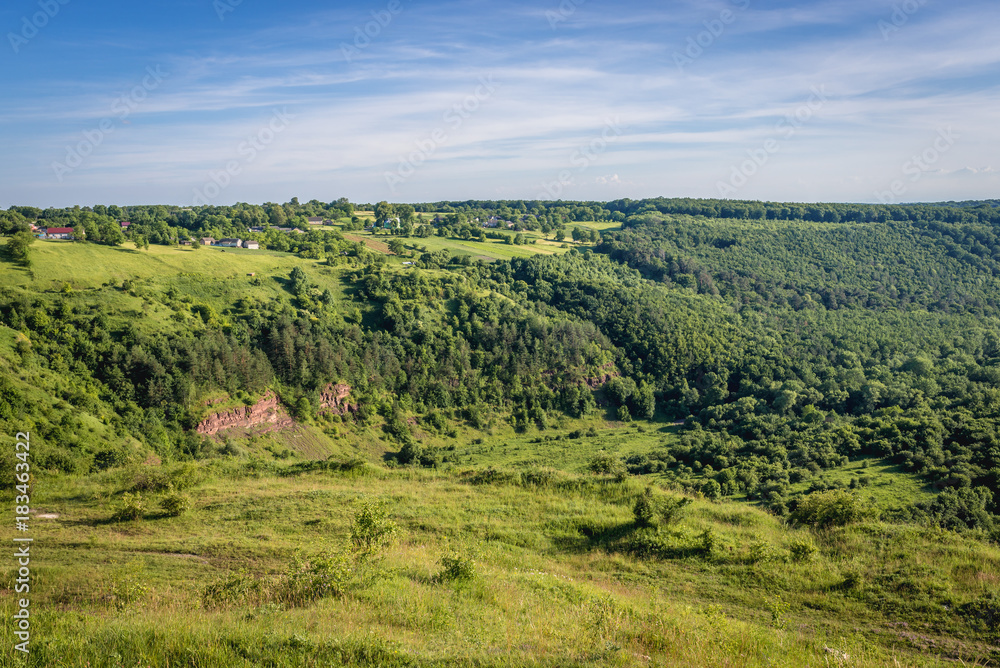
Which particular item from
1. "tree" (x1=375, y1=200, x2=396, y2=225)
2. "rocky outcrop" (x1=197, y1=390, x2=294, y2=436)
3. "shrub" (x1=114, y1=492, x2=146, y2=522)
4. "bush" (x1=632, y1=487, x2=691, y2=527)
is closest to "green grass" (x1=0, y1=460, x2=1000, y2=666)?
"shrub" (x1=114, y1=492, x2=146, y2=522)

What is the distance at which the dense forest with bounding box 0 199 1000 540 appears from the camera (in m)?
42.8

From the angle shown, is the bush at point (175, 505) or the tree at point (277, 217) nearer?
the bush at point (175, 505)

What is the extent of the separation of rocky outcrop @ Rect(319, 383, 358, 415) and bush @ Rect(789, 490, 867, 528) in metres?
48.5

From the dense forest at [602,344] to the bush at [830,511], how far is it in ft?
16.2

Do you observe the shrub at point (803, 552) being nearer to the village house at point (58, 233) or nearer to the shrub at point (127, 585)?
the shrub at point (127, 585)

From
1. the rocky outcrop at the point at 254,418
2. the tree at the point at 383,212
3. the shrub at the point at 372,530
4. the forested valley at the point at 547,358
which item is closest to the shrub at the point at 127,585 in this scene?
the shrub at the point at 372,530

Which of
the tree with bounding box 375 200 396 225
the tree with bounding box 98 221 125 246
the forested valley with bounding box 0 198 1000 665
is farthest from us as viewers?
the tree with bounding box 375 200 396 225

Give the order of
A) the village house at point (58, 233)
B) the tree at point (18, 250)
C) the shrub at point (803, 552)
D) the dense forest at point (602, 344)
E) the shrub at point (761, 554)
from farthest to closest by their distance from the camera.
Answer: the village house at point (58, 233), the tree at point (18, 250), the dense forest at point (602, 344), the shrub at point (803, 552), the shrub at point (761, 554)

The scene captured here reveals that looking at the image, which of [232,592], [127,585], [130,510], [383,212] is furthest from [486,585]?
[383,212]

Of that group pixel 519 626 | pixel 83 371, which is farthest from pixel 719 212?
pixel 519 626

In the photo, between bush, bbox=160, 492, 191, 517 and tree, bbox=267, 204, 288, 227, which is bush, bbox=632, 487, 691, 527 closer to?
bush, bbox=160, 492, 191, 517

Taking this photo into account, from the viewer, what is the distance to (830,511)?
821 inches

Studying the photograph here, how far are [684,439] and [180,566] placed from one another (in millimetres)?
57775

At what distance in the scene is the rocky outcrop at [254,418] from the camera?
47.3 m
